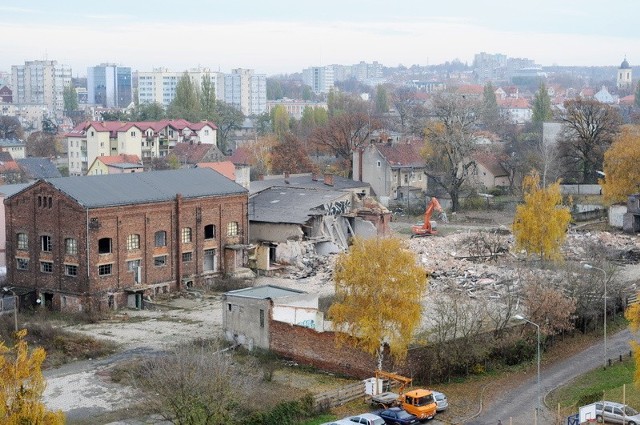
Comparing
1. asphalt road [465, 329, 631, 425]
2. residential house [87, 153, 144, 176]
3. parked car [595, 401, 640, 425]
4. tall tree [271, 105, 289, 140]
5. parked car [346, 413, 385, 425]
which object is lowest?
asphalt road [465, 329, 631, 425]

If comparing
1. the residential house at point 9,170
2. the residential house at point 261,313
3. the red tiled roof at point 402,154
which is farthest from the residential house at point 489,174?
the residential house at point 261,313

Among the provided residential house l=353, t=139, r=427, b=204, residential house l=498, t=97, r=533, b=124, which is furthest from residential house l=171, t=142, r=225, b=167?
residential house l=498, t=97, r=533, b=124

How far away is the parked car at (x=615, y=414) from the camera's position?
26062 millimetres

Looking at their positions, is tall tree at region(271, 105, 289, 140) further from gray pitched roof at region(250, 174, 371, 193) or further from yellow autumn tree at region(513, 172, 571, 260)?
yellow autumn tree at region(513, 172, 571, 260)

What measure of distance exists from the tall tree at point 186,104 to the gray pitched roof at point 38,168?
25.0 metres

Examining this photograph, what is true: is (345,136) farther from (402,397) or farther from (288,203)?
(402,397)

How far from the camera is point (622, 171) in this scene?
62.2m

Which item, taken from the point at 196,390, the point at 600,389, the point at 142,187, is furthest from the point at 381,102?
the point at 196,390

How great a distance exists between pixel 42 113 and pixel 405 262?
17546 cm

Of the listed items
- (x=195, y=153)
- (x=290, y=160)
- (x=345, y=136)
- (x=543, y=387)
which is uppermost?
(x=345, y=136)

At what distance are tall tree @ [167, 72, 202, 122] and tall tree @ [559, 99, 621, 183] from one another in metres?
50.3

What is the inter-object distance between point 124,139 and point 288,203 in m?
43.8

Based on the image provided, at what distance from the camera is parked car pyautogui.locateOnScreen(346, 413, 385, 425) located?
26434 mm

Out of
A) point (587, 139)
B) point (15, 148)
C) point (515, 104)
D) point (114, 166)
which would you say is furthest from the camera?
point (515, 104)
